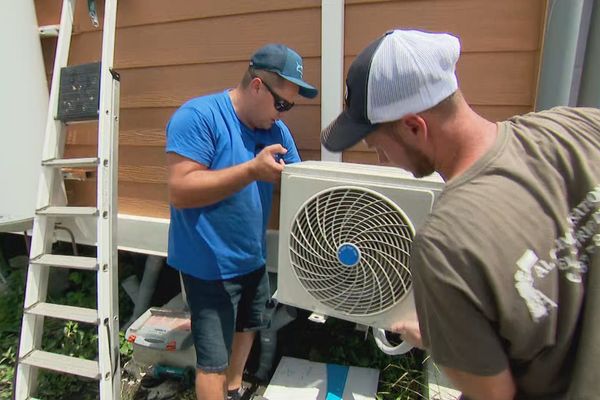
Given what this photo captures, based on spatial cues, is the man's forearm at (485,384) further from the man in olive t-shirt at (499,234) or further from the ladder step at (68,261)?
the ladder step at (68,261)

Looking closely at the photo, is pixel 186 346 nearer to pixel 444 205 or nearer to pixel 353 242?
pixel 353 242

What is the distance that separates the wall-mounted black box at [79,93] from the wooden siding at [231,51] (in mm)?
378

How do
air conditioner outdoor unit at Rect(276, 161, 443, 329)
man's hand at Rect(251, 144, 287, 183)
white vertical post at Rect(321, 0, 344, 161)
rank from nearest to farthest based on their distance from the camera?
air conditioner outdoor unit at Rect(276, 161, 443, 329), man's hand at Rect(251, 144, 287, 183), white vertical post at Rect(321, 0, 344, 161)

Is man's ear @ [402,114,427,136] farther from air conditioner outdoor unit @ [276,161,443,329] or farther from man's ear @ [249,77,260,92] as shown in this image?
man's ear @ [249,77,260,92]

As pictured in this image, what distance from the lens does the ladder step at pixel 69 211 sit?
227 centimetres

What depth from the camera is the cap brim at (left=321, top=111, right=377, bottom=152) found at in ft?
3.05

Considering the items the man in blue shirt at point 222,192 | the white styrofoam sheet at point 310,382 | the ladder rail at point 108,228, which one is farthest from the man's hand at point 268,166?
the white styrofoam sheet at point 310,382

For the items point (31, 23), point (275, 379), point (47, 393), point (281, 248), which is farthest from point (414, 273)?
point (31, 23)

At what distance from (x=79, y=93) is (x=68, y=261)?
975 millimetres

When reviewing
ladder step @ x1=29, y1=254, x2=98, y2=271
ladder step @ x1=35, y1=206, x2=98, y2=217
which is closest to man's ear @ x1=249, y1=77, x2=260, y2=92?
ladder step @ x1=35, y1=206, x2=98, y2=217

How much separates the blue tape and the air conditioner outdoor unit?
3.02ft

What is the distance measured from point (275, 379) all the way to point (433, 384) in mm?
840

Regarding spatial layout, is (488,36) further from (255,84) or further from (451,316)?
(451,316)

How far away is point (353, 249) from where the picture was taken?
1.29 metres
